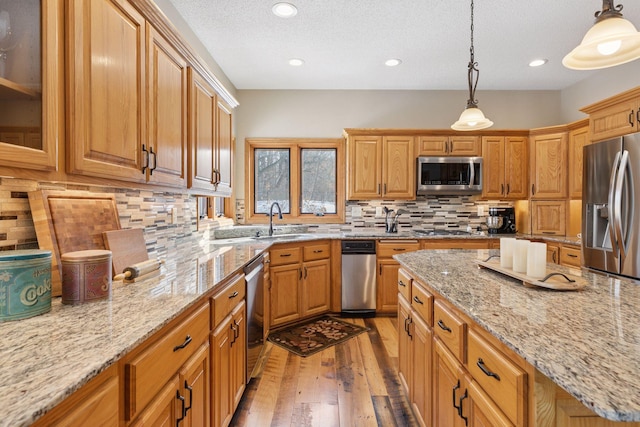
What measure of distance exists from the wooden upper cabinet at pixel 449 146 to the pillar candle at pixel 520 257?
105 inches

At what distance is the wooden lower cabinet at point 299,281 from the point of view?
3.24 m

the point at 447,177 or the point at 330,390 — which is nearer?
the point at 330,390

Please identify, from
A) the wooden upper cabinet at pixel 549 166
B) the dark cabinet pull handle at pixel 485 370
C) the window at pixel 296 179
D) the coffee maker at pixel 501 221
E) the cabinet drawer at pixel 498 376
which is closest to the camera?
the cabinet drawer at pixel 498 376

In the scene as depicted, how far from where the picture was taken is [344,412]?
2.01 m

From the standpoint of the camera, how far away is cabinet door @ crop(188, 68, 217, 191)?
83.1 inches

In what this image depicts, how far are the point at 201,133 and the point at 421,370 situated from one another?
2.03 m

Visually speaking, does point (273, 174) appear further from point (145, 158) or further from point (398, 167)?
point (145, 158)

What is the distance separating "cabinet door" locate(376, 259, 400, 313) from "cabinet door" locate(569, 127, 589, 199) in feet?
7.26

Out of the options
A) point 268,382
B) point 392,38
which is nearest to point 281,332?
point 268,382

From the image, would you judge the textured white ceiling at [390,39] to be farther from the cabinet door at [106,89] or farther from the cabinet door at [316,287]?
the cabinet door at [316,287]

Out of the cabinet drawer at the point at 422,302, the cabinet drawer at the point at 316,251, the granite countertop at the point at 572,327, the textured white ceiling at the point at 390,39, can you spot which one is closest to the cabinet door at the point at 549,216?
the textured white ceiling at the point at 390,39

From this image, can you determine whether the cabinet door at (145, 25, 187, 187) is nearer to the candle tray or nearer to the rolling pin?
the rolling pin

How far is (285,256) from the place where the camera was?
10.9 feet

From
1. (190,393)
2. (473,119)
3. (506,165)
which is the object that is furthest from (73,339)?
(506,165)
